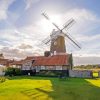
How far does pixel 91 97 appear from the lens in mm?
27688

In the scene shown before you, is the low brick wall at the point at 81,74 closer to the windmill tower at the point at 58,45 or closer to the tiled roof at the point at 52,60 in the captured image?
the tiled roof at the point at 52,60

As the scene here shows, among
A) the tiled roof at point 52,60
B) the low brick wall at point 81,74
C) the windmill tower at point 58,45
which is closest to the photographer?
the low brick wall at point 81,74

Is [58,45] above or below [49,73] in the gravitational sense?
above

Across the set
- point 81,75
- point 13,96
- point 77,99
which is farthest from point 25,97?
point 81,75

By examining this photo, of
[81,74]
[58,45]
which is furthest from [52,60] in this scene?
[81,74]

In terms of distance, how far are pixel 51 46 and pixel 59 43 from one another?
2938 millimetres

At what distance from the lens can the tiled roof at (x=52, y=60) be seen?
7231 centimetres

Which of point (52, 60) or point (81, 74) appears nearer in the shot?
point (81, 74)

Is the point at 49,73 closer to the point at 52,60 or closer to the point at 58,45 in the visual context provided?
the point at 52,60

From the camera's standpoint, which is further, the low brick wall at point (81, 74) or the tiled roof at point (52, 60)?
the tiled roof at point (52, 60)

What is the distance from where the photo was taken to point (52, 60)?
75.4 metres

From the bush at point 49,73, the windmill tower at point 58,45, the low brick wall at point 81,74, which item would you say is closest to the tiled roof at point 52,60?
the bush at point 49,73

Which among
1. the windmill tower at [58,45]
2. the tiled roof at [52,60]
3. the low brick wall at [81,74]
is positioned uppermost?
the windmill tower at [58,45]

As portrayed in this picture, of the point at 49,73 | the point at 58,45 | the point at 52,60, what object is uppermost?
the point at 58,45
